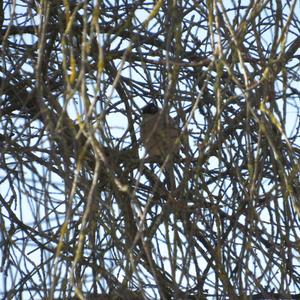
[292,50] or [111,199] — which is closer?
[111,199]

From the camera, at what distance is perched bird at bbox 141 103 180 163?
2.57 metres

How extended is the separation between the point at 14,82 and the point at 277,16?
3.84 ft

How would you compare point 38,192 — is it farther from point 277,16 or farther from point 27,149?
point 277,16

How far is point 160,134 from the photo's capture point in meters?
2.84

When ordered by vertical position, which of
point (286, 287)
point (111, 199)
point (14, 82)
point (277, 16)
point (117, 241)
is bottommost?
point (286, 287)

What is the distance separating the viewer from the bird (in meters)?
2.47

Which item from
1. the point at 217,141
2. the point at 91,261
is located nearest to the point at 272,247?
the point at 217,141

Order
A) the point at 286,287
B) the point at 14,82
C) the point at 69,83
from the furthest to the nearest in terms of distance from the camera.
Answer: the point at 14,82 → the point at 286,287 → the point at 69,83

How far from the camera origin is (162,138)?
2.93 m

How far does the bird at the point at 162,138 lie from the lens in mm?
2474

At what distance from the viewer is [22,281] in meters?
3.09

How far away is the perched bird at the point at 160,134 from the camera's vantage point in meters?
2.57

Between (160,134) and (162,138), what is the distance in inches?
3.6

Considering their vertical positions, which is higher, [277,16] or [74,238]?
[277,16]
